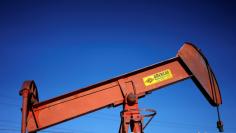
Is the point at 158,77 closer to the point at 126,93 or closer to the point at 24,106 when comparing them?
the point at 126,93

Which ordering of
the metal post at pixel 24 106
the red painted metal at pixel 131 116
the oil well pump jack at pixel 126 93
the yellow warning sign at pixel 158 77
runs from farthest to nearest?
the yellow warning sign at pixel 158 77 → the oil well pump jack at pixel 126 93 → the red painted metal at pixel 131 116 → the metal post at pixel 24 106

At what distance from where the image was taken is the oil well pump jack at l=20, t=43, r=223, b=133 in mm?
5848

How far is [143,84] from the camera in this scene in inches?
245

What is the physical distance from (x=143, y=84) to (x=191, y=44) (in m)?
1.38

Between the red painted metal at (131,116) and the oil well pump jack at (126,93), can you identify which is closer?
the red painted metal at (131,116)

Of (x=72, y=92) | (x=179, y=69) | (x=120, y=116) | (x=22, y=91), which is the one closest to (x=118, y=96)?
(x=120, y=116)

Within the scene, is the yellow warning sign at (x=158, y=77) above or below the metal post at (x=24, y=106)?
above

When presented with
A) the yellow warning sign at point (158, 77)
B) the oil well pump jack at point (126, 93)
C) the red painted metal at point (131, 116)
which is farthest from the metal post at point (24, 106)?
the yellow warning sign at point (158, 77)

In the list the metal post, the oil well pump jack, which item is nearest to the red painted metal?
the oil well pump jack

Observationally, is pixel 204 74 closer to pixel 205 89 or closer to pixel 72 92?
pixel 205 89

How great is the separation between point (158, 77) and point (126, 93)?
75 cm

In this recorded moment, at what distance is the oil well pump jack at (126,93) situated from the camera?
5848mm

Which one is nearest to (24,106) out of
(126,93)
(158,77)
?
(126,93)

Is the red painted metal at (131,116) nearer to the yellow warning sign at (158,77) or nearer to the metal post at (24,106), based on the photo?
the yellow warning sign at (158,77)
